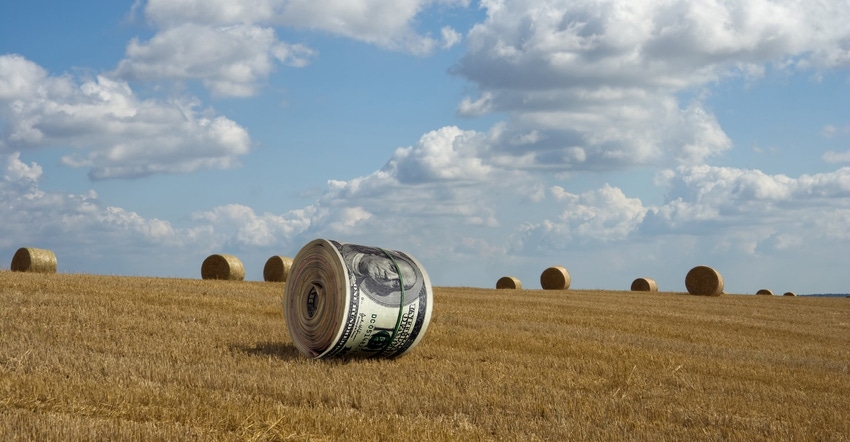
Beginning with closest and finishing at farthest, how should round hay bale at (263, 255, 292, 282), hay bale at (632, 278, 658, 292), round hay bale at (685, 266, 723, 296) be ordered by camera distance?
round hay bale at (263, 255, 292, 282) → round hay bale at (685, 266, 723, 296) → hay bale at (632, 278, 658, 292)

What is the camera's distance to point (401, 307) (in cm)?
1088

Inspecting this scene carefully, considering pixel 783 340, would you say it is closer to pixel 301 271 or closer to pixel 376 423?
pixel 301 271

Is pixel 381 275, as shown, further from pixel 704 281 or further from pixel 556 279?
pixel 704 281

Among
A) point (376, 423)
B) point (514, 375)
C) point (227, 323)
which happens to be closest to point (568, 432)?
point (376, 423)

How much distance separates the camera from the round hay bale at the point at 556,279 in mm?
37781

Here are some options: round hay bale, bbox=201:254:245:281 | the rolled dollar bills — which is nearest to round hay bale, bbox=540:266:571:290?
round hay bale, bbox=201:254:245:281

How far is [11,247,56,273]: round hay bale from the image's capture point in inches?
995

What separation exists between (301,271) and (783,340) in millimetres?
11622

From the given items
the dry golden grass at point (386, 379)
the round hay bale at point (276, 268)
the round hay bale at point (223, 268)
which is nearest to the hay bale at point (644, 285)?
the round hay bale at point (276, 268)

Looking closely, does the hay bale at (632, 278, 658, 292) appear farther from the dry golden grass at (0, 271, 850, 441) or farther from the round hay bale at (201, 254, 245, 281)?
the dry golden grass at (0, 271, 850, 441)

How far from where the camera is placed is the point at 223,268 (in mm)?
27344

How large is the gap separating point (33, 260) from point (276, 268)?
7.54 meters

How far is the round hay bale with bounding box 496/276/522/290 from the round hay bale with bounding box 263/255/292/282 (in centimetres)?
1259

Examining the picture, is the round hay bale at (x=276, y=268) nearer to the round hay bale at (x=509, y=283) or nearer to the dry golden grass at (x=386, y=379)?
the dry golden grass at (x=386, y=379)
